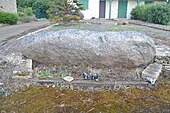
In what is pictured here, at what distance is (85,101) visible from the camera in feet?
11.1

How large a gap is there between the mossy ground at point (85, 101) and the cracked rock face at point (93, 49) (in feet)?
3.24

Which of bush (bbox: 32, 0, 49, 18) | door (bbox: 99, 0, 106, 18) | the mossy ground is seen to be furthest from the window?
the mossy ground

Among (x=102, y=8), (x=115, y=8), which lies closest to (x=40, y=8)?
(x=102, y=8)

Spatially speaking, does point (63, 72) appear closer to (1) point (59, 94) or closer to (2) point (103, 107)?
(1) point (59, 94)

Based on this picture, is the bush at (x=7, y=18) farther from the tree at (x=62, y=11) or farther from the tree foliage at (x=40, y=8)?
the tree foliage at (x=40, y=8)

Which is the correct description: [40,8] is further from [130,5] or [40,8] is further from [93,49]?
[93,49]

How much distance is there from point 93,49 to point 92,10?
14.8m

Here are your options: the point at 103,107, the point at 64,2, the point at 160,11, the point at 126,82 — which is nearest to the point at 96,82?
the point at 126,82

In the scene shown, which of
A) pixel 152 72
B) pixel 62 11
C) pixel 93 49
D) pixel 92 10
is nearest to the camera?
pixel 152 72

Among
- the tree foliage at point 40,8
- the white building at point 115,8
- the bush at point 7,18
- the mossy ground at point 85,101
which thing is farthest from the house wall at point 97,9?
the mossy ground at point 85,101

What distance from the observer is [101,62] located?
4.73m

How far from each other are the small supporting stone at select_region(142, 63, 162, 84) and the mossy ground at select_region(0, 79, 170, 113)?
0.29 m

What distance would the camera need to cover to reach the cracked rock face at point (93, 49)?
4.62 m

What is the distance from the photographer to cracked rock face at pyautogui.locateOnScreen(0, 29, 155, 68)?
15.2 ft
